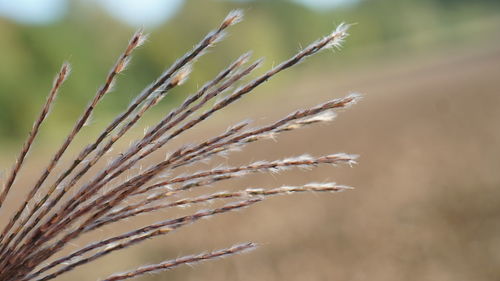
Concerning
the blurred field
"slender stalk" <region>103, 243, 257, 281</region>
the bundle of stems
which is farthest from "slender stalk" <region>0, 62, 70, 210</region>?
the blurred field

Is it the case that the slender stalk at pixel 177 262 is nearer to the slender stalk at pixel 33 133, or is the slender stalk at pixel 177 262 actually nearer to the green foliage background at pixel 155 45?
the slender stalk at pixel 33 133

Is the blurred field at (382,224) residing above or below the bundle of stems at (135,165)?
above

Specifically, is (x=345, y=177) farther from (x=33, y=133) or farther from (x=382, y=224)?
(x=33, y=133)

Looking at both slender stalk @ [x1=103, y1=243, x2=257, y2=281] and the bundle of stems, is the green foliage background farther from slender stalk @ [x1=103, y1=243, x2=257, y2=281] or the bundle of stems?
slender stalk @ [x1=103, y1=243, x2=257, y2=281]

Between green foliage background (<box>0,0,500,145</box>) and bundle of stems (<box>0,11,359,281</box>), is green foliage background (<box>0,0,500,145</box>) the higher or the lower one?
the higher one

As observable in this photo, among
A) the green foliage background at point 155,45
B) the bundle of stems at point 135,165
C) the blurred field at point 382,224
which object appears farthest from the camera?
the green foliage background at point 155,45

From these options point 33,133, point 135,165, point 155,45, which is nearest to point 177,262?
point 135,165

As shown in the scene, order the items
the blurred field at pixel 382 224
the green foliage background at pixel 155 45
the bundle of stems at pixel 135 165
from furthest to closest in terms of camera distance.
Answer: the green foliage background at pixel 155 45 → the blurred field at pixel 382 224 → the bundle of stems at pixel 135 165

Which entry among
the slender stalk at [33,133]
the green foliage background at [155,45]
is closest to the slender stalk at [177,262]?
the slender stalk at [33,133]

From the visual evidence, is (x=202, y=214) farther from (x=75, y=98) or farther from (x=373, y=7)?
(x=373, y=7)

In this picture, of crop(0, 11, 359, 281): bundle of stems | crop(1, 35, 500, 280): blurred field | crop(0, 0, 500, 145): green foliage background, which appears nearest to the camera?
crop(0, 11, 359, 281): bundle of stems
